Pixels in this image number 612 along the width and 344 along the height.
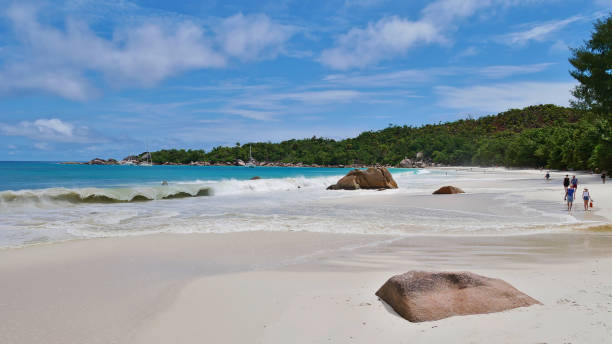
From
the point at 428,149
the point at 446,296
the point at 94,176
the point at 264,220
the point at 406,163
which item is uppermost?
the point at 428,149

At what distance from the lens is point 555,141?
231 ft

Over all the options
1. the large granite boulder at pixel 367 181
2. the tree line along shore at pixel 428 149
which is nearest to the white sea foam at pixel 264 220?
the large granite boulder at pixel 367 181

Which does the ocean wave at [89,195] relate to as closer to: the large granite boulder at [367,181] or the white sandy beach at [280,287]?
the large granite boulder at [367,181]

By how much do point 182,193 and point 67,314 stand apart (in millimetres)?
19627

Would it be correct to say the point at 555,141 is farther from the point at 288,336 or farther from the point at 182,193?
the point at 288,336

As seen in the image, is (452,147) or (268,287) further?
(452,147)

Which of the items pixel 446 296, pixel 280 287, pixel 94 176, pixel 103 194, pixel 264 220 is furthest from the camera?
pixel 94 176

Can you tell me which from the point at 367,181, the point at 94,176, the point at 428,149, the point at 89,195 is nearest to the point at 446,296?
the point at 89,195

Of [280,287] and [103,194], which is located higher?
[103,194]

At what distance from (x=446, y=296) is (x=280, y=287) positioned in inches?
84.2

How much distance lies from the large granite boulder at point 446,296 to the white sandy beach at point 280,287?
0.41 feet

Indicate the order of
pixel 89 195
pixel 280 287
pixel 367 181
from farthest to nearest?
pixel 367 181 → pixel 89 195 → pixel 280 287

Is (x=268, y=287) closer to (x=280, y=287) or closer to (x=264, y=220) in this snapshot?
(x=280, y=287)

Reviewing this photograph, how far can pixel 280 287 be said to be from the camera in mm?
5117
